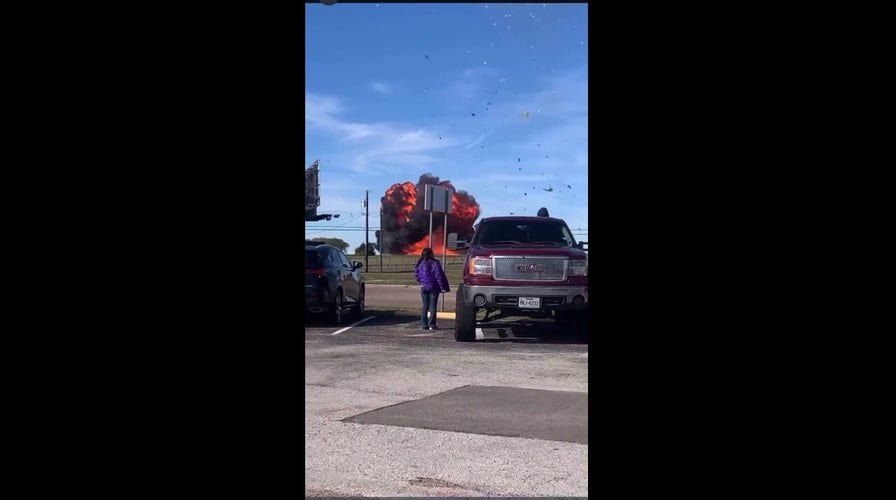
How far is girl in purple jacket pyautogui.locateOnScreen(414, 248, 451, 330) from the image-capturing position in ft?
40.8

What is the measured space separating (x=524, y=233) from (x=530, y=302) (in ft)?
4.57

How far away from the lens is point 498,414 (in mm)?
5664

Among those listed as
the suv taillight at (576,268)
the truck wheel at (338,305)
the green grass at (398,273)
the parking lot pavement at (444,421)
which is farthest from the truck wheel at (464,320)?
the green grass at (398,273)

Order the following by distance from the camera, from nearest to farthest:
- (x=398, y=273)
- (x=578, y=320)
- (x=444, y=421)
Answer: (x=444, y=421) < (x=578, y=320) < (x=398, y=273)

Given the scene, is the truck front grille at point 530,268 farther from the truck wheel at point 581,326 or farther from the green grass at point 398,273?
the green grass at point 398,273

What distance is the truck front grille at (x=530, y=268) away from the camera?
32.7 ft

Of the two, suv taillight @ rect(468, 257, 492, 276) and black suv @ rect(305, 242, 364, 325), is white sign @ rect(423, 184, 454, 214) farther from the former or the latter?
suv taillight @ rect(468, 257, 492, 276)

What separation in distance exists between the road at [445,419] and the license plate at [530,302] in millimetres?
596

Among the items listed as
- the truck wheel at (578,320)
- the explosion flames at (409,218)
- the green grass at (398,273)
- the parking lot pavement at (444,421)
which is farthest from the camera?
the explosion flames at (409,218)

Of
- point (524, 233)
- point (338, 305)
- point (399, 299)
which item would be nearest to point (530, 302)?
point (524, 233)

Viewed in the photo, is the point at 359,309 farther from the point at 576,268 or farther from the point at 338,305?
the point at 576,268
